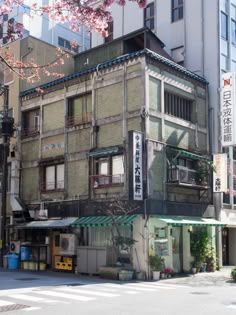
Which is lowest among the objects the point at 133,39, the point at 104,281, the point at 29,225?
the point at 104,281

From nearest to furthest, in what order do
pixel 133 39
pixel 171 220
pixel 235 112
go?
pixel 171 220, pixel 235 112, pixel 133 39

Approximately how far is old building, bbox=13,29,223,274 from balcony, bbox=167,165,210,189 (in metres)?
0.05

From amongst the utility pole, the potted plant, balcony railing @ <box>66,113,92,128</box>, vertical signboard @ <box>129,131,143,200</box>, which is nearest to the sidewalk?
the potted plant

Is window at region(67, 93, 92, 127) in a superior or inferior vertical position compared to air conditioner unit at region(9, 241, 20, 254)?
superior

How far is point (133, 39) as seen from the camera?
28.5m

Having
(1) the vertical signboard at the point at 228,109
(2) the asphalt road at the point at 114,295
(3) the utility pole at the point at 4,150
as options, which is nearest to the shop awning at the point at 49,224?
(3) the utility pole at the point at 4,150

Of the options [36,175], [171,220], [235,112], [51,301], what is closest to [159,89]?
[235,112]

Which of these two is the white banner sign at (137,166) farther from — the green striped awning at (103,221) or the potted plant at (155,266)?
the potted plant at (155,266)

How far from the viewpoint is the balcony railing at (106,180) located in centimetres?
2408

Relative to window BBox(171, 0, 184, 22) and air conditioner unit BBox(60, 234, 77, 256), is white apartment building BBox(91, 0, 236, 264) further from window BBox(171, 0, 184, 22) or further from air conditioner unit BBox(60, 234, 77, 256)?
air conditioner unit BBox(60, 234, 77, 256)

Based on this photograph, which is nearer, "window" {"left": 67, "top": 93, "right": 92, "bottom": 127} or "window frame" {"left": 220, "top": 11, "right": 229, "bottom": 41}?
"window" {"left": 67, "top": 93, "right": 92, "bottom": 127}

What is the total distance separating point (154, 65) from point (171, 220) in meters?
7.72

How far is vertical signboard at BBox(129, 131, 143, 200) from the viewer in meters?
22.5

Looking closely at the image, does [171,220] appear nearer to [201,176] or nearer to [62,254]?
[201,176]
